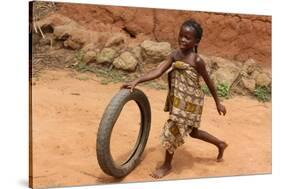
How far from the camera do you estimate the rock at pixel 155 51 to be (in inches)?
247

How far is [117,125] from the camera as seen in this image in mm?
6016

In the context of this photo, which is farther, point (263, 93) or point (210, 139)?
point (263, 93)

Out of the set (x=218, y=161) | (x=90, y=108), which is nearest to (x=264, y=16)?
(x=218, y=161)

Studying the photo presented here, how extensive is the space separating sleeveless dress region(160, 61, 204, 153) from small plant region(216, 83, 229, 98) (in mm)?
1015

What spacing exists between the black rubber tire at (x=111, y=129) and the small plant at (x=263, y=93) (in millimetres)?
1844

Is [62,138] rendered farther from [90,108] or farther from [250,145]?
[250,145]

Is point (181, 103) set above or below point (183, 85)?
below

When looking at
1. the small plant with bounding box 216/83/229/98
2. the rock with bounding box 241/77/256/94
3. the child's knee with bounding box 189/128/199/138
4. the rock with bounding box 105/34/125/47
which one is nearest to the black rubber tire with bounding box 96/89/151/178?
the child's knee with bounding box 189/128/199/138

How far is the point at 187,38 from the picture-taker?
554 centimetres

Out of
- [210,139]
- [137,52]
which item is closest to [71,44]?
[137,52]

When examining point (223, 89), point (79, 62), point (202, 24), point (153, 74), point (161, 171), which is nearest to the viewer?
point (153, 74)

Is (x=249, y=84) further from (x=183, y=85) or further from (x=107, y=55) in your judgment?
(x=107, y=55)

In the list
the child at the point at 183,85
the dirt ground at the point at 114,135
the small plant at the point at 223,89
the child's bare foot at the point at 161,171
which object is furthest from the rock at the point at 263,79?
the child's bare foot at the point at 161,171

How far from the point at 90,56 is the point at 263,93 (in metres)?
2.30
